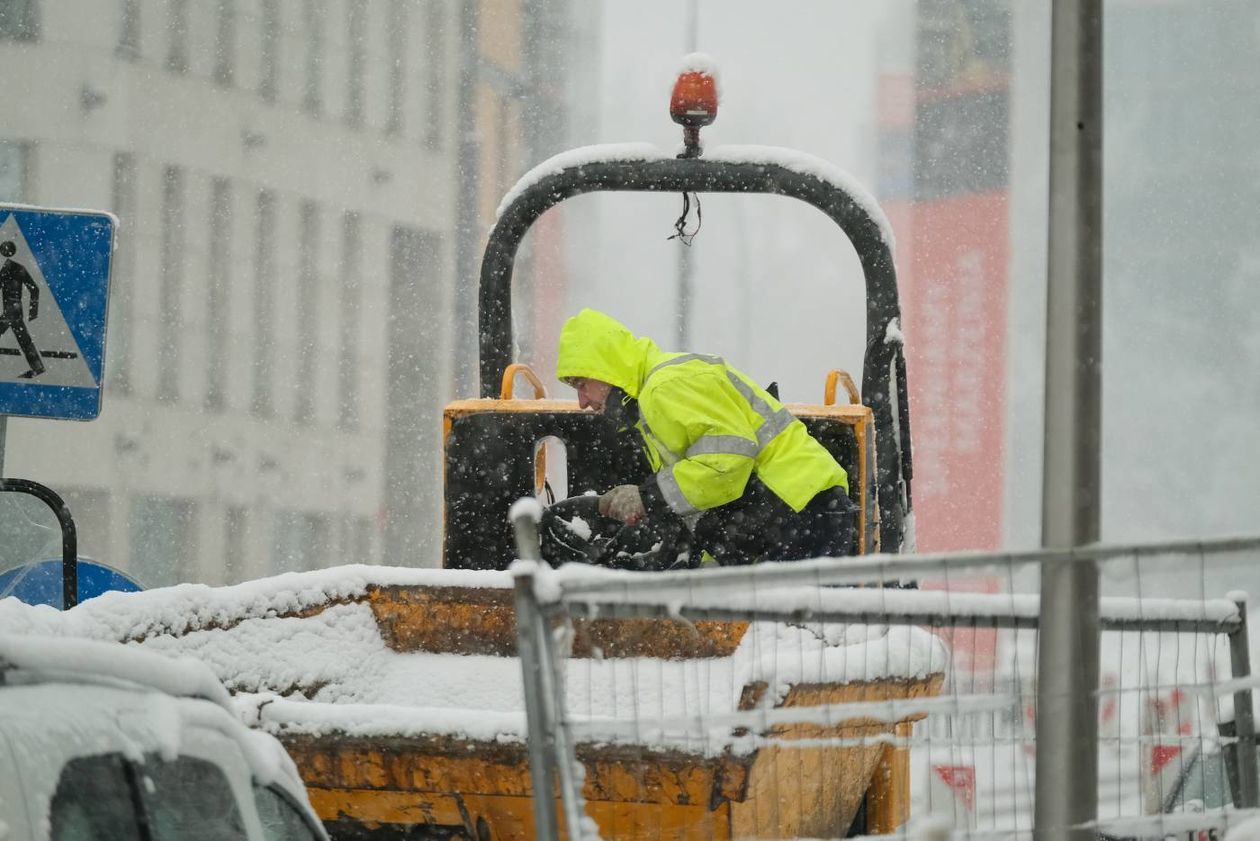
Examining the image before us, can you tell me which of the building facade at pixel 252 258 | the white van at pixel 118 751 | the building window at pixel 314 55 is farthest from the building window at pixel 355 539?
the white van at pixel 118 751

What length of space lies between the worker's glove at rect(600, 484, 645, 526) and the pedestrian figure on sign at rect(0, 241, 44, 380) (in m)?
1.92

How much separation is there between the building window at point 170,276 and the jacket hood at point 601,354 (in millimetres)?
20673

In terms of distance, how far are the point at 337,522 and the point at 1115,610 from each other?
25.9 metres

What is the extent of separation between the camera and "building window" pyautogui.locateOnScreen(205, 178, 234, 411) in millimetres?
27188

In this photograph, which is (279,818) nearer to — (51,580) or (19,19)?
(51,580)

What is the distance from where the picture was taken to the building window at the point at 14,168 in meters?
23.8

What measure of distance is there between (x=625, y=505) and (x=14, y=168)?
65.1 feet

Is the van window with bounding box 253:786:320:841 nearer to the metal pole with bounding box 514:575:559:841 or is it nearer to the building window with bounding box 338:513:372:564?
the metal pole with bounding box 514:575:559:841

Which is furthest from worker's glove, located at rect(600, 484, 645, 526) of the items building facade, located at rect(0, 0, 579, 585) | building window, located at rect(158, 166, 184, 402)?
building window, located at rect(158, 166, 184, 402)

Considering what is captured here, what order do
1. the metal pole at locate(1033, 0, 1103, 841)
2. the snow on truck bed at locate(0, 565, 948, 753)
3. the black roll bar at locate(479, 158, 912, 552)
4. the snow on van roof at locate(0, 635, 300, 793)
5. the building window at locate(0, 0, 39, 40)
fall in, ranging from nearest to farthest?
the snow on van roof at locate(0, 635, 300, 793) < the metal pole at locate(1033, 0, 1103, 841) < the snow on truck bed at locate(0, 565, 948, 753) < the black roll bar at locate(479, 158, 912, 552) < the building window at locate(0, 0, 39, 40)

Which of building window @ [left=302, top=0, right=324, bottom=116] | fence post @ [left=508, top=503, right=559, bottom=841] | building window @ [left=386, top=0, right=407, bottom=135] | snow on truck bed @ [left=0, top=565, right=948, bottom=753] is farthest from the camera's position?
building window @ [left=386, top=0, right=407, bottom=135]

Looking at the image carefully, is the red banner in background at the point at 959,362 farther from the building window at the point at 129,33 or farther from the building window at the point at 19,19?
the building window at the point at 19,19

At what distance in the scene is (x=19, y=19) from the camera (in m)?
25.4

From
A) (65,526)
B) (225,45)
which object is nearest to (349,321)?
(225,45)
